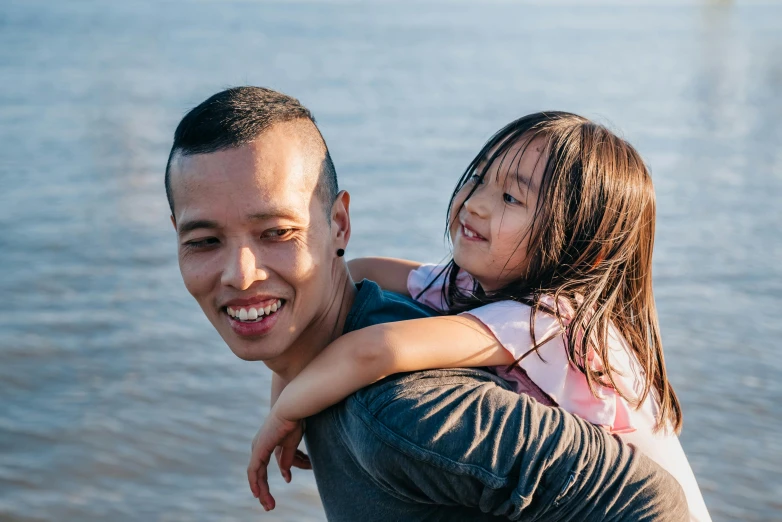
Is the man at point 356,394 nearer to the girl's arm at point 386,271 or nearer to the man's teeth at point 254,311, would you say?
the man's teeth at point 254,311

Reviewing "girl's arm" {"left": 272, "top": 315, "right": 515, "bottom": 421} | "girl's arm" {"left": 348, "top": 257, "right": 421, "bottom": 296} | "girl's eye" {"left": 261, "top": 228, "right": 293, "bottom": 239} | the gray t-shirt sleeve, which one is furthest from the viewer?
"girl's arm" {"left": 348, "top": 257, "right": 421, "bottom": 296}

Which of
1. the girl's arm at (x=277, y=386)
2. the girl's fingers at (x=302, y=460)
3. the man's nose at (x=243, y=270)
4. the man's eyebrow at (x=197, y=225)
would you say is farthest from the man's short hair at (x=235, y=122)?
the girl's fingers at (x=302, y=460)

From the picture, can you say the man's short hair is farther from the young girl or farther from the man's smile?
the young girl

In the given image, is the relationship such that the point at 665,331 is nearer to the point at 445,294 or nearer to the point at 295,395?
the point at 445,294

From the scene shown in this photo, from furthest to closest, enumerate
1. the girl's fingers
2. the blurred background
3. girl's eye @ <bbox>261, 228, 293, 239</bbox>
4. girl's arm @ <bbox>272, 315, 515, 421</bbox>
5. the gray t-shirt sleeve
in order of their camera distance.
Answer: the blurred background → the girl's fingers → girl's eye @ <bbox>261, 228, 293, 239</bbox> → girl's arm @ <bbox>272, 315, 515, 421</bbox> → the gray t-shirt sleeve

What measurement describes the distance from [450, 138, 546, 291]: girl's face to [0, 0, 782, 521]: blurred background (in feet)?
9.99

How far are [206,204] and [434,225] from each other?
24.9 feet

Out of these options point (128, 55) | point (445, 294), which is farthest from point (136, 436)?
point (128, 55)

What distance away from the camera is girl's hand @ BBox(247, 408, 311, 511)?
268cm

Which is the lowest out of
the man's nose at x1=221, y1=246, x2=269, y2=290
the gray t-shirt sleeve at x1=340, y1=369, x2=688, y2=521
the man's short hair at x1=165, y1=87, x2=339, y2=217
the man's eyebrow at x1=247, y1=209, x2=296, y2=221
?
the gray t-shirt sleeve at x1=340, y1=369, x2=688, y2=521

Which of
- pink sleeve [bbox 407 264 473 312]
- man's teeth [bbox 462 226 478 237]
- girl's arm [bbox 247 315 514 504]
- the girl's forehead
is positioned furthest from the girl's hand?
the girl's forehead

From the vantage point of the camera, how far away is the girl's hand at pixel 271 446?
8.79 feet

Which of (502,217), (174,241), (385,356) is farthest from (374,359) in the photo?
(174,241)

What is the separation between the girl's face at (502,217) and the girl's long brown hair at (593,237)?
0.02 metres
